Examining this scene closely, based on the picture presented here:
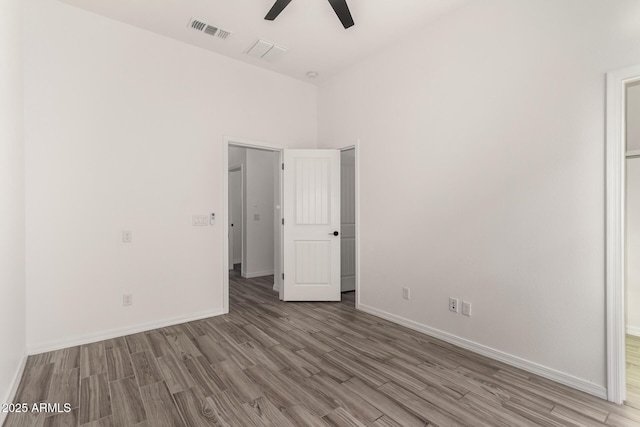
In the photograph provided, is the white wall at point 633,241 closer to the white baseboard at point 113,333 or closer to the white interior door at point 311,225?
the white interior door at point 311,225

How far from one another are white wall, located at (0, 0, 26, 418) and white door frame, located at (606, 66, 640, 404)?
378cm

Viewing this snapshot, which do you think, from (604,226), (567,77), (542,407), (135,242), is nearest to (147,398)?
(135,242)

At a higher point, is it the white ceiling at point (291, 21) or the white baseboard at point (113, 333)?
the white ceiling at point (291, 21)

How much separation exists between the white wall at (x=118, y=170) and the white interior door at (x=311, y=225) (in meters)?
0.88

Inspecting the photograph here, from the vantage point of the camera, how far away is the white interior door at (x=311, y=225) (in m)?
4.29

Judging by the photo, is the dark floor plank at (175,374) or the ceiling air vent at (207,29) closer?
the dark floor plank at (175,374)

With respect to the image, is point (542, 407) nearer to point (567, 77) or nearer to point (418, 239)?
point (418, 239)

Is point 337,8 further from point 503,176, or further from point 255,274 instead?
point 255,274

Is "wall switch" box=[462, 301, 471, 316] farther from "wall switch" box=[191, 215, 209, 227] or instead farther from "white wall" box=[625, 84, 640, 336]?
"wall switch" box=[191, 215, 209, 227]

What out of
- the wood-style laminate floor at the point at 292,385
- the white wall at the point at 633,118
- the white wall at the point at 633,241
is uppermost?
the white wall at the point at 633,118

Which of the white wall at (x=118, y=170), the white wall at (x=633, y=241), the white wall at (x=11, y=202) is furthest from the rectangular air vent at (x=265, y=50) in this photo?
the white wall at (x=633, y=241)

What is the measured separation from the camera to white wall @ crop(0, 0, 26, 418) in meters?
1.90

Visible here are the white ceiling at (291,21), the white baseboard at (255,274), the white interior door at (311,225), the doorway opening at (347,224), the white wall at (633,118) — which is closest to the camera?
the white ceiling at (291,21)

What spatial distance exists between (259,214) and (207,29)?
11.4 ft
